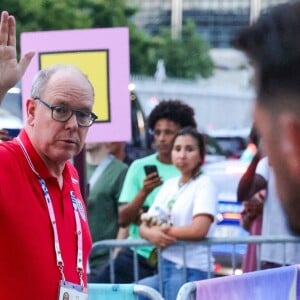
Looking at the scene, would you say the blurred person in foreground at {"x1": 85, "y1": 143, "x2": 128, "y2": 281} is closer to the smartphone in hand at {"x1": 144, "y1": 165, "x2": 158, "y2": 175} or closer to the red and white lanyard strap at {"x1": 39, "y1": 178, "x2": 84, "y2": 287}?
the smartphone in hand at {"x1": 144, "y1": 165, "x2": 158, "y2": 175}

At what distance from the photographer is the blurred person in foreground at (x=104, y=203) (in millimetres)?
7250

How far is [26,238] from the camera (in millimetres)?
4020

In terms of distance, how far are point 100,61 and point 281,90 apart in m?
4.62

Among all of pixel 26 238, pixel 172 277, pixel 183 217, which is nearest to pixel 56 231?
pixel 26 238

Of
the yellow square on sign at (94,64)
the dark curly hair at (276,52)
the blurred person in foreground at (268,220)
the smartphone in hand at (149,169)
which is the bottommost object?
the blurred person in foreground at (268,220)

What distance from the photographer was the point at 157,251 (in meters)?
6.89

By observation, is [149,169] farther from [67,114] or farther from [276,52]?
[276,52]

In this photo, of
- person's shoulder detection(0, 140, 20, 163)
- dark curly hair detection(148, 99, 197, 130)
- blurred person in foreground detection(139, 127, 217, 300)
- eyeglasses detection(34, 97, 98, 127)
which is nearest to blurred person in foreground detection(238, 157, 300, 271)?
blurred person in foreground detection(139, 127, 217, 300)

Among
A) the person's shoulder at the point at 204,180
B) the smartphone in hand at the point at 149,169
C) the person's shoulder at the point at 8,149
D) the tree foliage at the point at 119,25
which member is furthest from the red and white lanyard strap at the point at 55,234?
the tree foliage at the point at 119,25

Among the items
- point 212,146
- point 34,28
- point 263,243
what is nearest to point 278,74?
point 263,243

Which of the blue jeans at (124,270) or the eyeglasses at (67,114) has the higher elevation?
the eyeglasses at (67,114)

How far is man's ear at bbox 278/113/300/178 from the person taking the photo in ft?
6.20

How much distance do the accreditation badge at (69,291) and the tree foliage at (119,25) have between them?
2725cm

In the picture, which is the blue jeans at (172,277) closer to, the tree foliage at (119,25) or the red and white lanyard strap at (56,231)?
the red and white lanyard strap at (56,231)
